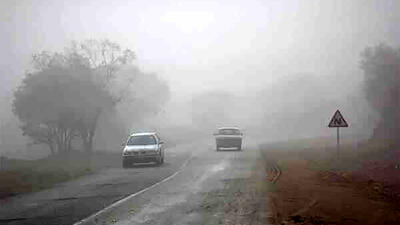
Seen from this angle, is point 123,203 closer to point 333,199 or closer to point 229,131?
point 333,199

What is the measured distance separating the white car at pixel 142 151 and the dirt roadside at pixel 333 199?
35.1 feet

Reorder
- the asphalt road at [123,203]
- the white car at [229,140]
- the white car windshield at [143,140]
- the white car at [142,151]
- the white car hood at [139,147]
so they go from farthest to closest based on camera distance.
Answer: the white car at [229,140], the white car windshield at [143,140], the white car hood at [139,147], the white car at [142,151], the asphalt road at [123,203]

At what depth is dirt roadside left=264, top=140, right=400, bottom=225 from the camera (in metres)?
13.0

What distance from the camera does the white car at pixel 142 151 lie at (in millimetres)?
34656

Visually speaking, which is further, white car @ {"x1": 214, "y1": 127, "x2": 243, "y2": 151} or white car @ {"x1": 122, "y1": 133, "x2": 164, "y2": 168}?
white car @ {"x1": 214, "y1": 127, "x2": 243, "y2": 151}

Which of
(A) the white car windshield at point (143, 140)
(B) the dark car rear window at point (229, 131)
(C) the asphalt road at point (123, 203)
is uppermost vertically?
(B) the dark car rear window at point (229, 131)

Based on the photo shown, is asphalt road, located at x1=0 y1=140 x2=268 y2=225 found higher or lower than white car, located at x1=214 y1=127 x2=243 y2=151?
lower

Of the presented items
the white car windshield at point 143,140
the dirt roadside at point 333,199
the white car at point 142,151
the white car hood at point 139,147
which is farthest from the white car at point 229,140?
the dirt roadside at point 333,199

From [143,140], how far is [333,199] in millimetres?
21144

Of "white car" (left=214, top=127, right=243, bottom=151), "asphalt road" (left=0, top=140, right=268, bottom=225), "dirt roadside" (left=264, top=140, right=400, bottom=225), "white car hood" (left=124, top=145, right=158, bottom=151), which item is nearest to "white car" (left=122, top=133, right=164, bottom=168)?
"white car hood" (left=124, top=145, right=158, bottom=151)

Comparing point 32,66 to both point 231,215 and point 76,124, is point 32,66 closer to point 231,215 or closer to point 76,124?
point 76,124

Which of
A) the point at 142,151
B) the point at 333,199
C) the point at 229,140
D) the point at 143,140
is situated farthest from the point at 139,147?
the point at 333,199

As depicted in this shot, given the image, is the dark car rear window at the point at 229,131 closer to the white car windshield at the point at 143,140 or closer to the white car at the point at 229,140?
the white car at the point at 229,140

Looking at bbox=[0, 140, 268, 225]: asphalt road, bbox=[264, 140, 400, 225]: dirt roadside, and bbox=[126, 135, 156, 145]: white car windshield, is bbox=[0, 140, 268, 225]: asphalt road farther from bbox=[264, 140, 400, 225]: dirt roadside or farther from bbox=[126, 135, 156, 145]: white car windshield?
bbox=[126, 135, 156, 145]: white car windshield
